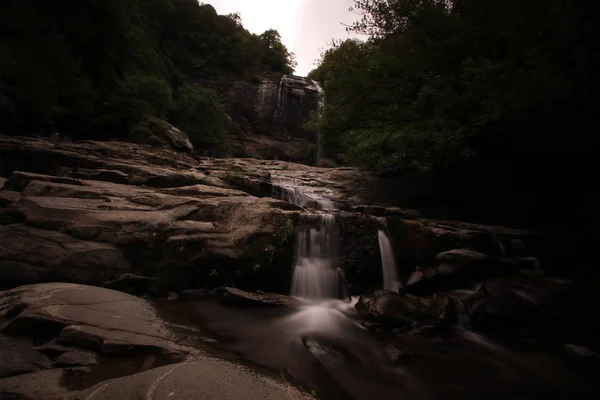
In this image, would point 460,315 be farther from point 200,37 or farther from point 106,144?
point 200,37

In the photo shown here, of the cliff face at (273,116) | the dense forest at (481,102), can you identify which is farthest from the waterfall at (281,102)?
the dense forest at (481,102)

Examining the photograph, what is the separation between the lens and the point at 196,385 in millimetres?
2328

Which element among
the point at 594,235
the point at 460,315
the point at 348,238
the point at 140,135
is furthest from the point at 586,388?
the point at 140,135

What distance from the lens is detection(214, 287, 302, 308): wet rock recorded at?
484cm

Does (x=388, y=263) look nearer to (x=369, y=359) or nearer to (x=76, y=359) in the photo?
(x=369, y=359)

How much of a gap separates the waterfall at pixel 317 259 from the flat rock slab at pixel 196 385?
3041 millimetres

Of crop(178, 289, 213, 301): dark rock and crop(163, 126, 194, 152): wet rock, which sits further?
crop(163, 126, 194, 152): wet rock

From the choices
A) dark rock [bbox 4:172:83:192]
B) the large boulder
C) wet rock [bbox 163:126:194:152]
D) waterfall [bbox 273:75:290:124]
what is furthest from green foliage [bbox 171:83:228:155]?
the large boulder

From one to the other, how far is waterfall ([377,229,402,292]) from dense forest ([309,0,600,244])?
3.60 meters

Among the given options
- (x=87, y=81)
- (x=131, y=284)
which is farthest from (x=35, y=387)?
(x=87, y=81)

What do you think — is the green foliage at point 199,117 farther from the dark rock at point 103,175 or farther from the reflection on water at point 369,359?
the reflection on water at point 369,359

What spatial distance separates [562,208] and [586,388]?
8.44m

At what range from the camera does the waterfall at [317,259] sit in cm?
582

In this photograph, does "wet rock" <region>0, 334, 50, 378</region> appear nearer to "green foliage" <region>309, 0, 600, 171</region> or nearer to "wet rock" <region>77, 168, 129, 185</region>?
"wet rock" <region>77, 168, 129, 185</region>
